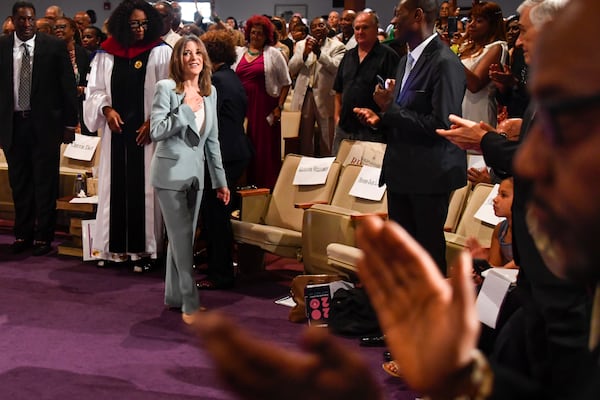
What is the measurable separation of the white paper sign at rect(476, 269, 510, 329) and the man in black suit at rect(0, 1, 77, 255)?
12.9ft

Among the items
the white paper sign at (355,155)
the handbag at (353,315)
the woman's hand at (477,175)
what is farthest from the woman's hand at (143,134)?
the woman's hand at (477,175)

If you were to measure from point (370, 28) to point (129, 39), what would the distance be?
180cm

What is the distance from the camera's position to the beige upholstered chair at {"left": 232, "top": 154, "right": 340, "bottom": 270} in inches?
210

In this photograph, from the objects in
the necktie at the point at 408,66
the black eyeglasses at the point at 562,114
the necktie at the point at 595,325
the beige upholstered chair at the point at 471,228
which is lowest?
the beige upholstered chair at the point at 471,228

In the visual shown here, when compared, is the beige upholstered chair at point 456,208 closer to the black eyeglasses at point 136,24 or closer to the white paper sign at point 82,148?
the black eyeglasses at point 136,24

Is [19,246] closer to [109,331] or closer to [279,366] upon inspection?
[109,331]

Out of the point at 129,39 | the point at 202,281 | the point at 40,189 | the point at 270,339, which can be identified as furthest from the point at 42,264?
the point at 270,339

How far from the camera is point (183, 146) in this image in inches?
177

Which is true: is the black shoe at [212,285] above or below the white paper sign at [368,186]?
below

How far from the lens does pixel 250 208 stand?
5680mm

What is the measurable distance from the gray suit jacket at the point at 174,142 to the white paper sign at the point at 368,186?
1.14m

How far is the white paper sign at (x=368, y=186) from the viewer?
204 inches

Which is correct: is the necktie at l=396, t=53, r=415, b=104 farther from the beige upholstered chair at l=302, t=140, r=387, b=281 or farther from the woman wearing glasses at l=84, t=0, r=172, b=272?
the woman wearing glasses at l=84, t=0, r=172, b=272

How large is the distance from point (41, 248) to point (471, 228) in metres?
3.22
